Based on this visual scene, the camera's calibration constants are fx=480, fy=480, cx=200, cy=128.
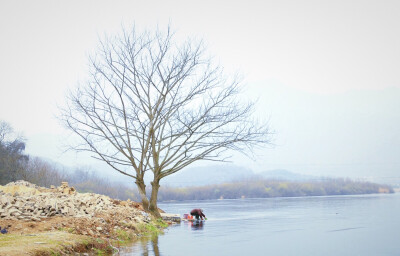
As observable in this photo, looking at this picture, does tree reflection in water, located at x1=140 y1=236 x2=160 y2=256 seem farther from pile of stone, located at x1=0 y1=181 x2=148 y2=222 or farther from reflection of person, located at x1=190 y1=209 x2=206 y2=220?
reflection of person, located at x1=190 y1=209 x2=206 y2=220

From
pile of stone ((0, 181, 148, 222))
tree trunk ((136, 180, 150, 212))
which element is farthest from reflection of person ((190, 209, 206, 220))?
pile of stone ((0, 181, 148, 222))

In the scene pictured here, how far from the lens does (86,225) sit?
13.0 m

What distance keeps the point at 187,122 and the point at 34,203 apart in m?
8.20

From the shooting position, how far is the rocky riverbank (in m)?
11.4

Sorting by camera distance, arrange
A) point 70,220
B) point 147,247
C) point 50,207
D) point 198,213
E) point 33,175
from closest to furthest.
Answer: point 147,247
point 70,220
point 50,207
point 198,213
point 33,175

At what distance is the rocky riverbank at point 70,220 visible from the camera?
Result: 37.4 ft

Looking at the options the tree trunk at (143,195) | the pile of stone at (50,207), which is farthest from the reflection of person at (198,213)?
the pile of stone at (50,207)

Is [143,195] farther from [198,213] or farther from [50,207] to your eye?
[50,207]

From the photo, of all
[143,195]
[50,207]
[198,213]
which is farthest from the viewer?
[198,213]

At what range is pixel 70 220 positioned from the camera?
518 inches

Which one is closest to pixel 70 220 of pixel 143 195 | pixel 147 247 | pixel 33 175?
pixel 147 247

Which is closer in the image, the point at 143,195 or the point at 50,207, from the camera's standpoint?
the point at 50,207

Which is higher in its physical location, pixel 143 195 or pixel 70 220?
pixel 143 195

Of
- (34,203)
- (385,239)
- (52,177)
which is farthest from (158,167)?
(52,177)
